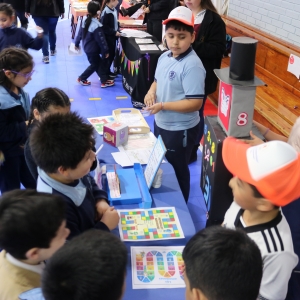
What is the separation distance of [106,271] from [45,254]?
375 mm

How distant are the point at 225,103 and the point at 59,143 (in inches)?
33.8

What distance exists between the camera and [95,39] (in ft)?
17.9

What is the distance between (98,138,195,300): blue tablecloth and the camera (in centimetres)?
150

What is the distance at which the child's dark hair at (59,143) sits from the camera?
1.53m

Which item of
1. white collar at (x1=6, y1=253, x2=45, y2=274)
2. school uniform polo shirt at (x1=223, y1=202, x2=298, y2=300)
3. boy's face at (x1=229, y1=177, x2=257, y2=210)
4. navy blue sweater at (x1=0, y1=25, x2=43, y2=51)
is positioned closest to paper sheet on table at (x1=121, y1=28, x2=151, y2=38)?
navy blue sweater at (x1=0, y1=25, x2=43, y2=51)

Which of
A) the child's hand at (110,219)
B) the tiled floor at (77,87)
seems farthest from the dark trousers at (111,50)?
the child's hand at (110,219)

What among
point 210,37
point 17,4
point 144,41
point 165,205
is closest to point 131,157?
point 165,205

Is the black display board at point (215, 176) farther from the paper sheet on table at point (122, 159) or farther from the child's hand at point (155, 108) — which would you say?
the paper sheet on table at point (122, 159)

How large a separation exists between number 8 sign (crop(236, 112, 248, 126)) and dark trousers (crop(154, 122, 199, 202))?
0.71 metres

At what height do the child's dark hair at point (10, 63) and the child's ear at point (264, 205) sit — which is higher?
the child's dark hair at point (10, 63)

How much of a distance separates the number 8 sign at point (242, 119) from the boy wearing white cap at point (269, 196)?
351 millimetres

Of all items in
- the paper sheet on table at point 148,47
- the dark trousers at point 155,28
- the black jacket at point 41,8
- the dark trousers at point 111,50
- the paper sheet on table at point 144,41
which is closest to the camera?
the paper sheet on table at point 148,47

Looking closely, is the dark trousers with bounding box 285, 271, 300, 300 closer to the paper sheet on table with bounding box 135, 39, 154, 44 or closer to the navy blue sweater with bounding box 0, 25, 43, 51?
the navy blue sweater with bounding box 0, 25, 43, 51

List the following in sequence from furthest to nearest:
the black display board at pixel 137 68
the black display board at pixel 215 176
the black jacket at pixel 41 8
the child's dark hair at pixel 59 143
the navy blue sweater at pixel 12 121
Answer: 1. the black jacket at pixel 41 8
2. the black display board at pixel 137 68
3. the navy blue sweater at pixel 12 121
4. the black display board at pixel 215 176
5. the child's dark hair at pixel 59 143
